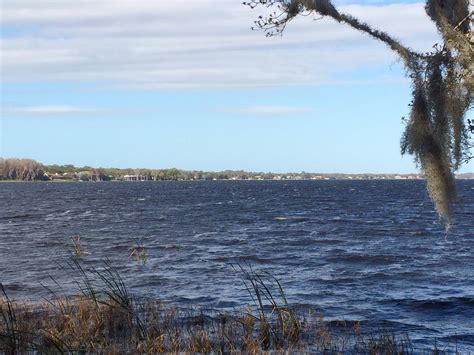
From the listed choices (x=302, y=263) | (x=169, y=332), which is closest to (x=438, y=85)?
(x=169, y=332)

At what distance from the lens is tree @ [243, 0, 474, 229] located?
641 cm

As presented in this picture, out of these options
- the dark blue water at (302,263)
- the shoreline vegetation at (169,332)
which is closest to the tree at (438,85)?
the dark blue water at (302,263)

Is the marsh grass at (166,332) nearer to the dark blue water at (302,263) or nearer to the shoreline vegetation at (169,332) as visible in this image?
the shoreline vegetation at (169,332)

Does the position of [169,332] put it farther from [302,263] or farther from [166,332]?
[302,263]

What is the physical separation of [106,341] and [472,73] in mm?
6188

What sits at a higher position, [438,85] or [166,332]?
[438,85]

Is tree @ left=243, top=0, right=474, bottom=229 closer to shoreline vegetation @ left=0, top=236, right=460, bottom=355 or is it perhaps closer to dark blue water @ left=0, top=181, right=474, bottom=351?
dark blue water @ left=0, top=181, right=474, bottom=351

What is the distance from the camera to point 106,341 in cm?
966

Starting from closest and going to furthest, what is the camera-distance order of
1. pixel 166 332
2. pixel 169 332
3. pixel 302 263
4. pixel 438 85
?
pixel 438 85
pixel 169 332
pixel 166 332
pixel 302 263

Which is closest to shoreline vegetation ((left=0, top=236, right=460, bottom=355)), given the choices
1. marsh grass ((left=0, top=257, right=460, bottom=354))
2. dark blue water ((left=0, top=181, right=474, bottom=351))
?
marsh grass ((left=0, top=257, right=460, bottom=354))

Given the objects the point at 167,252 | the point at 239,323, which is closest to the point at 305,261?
the point at 167,252

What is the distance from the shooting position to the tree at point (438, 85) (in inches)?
252

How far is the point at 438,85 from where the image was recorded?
682 centimetres

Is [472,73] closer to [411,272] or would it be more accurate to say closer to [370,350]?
[370,350]
